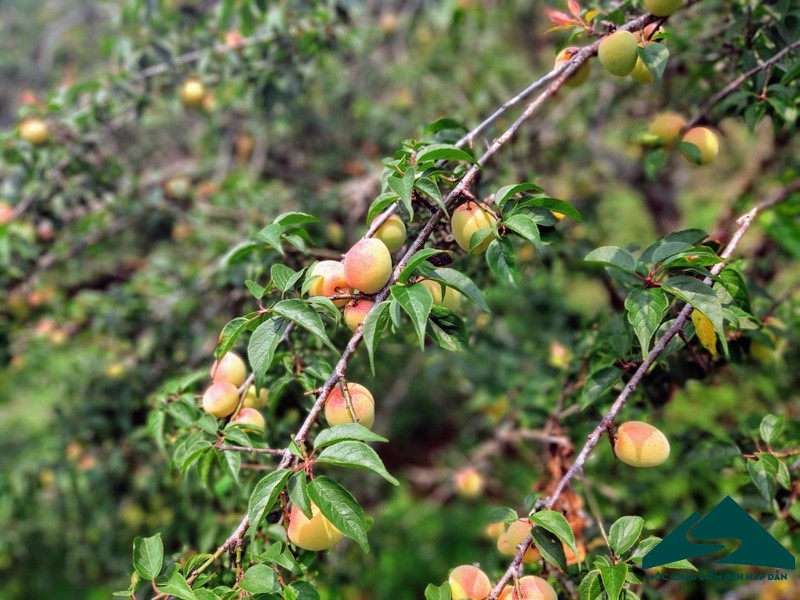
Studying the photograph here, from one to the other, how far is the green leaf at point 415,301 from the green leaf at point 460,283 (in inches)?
2.0

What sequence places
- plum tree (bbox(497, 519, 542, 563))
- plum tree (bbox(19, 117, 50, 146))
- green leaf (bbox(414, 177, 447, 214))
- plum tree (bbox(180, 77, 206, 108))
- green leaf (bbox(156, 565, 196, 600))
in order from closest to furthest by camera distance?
green leaf (bbox(156, 565, 196, 600))
green leaf (bbox(414, 177, 447, 214))
plum tree (bbox(497, 519, 542, 563))
plum tree (bbox(19, 117, 50, 146))
plum tree (bbox(180, 77, 206, 108))

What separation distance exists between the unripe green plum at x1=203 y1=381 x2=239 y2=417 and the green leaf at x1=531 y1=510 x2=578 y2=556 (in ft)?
1.57

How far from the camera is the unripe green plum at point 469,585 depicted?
823 mm

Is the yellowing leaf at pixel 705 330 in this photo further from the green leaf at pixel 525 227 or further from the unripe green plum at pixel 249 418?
the unripe green plum at pixel 249 418

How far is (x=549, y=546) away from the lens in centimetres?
80

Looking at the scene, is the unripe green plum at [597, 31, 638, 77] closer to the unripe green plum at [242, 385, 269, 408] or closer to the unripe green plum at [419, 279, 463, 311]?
the unripe green plum at [419, 279, 463, 311]

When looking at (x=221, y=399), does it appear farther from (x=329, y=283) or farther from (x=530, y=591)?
(x=530, y=591)

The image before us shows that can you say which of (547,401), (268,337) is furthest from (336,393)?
(547,401)

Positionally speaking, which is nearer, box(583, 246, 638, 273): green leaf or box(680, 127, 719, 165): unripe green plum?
box(583, 246, 638, 273): green leaf

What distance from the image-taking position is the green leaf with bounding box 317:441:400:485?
70 centimetres

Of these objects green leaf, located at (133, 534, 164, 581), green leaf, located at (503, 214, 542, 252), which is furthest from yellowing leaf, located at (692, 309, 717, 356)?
green leaf, located at (133, 534, 164, 581)

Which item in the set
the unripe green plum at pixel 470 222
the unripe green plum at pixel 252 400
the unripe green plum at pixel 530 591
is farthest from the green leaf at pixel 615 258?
the unripe green plum at pixel 252 400

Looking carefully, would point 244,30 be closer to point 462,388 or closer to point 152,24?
point 152,24

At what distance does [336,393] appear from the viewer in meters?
0.82
